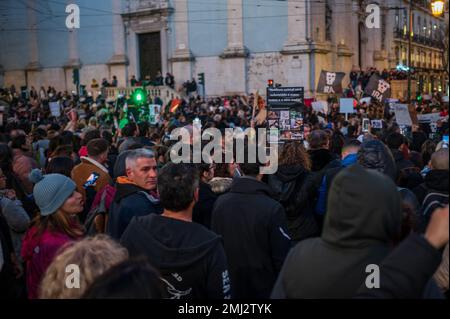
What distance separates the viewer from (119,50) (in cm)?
3547

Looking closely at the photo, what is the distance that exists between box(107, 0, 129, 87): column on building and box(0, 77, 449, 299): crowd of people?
2825 centimetres

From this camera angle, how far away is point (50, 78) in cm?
3822

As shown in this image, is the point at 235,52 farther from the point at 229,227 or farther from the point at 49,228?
the point at 49,228

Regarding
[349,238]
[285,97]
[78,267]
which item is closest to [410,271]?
[349,238]

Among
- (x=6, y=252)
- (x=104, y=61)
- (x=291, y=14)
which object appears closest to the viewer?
(x=6, y=252)

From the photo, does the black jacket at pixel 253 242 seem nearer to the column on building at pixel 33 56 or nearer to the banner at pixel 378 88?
the banner at pixel 378 88

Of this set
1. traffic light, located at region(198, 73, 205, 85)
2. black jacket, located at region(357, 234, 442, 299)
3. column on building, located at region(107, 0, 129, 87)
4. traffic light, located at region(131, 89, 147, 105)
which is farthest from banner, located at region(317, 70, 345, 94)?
column on building, located at region(107, 0, 129, 87)

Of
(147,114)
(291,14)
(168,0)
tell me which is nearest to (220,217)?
(147,114)

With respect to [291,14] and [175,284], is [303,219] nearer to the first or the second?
[175,284]

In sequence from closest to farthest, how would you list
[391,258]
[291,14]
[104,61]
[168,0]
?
[391,258] < [291,14] < [168,0] < [104,61]

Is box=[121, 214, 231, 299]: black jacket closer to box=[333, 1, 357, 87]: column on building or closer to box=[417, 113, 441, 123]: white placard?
box=[417, 113, 441, 123]: white placard

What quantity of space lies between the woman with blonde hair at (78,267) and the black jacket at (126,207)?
185 centimetres

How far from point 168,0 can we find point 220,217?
31065 mm

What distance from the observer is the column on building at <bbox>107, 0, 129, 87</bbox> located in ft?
116
